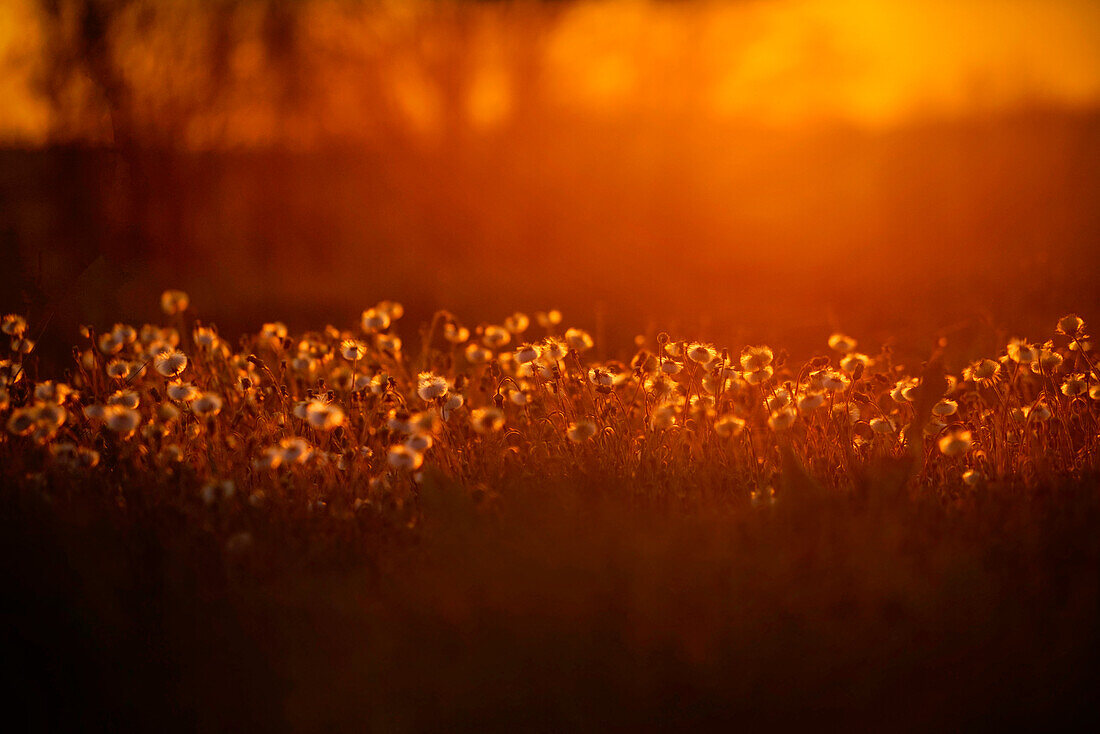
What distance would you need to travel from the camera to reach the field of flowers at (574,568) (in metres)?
2.26

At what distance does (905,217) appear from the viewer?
473 inches

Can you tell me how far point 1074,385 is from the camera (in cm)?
361

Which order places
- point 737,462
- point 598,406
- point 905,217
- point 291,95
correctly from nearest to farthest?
point 737,462
point 598,406
point 291,95
point 905,217

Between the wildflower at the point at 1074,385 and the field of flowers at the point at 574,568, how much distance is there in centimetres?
1

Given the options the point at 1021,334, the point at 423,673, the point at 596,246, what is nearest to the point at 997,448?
the point at 1021,334

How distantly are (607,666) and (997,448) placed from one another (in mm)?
2038

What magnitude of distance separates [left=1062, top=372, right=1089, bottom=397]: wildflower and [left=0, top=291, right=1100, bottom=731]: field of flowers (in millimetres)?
14

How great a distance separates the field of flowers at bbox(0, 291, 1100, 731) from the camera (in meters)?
2.26

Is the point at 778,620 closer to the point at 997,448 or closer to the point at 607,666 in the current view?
the point at 607,666

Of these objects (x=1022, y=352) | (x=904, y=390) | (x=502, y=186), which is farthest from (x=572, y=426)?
(x=502, y=186)

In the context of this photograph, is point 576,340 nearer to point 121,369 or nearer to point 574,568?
point 574,568

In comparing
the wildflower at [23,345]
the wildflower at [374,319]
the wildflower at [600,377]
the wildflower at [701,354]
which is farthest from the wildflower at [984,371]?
the wildflower at [23,345]

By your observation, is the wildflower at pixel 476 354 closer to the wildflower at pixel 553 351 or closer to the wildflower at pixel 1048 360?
the wildflower at pixel 553 351

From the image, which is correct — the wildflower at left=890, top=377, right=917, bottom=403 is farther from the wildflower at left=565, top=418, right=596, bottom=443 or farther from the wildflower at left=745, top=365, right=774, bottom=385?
the wildflower at left=565, top=418, right=596, bottom=443
